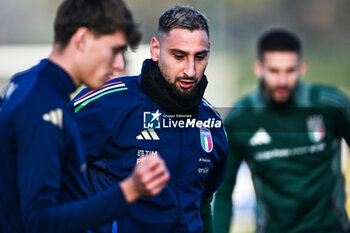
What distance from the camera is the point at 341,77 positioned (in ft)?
31.3

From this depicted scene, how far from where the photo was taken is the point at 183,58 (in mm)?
3416

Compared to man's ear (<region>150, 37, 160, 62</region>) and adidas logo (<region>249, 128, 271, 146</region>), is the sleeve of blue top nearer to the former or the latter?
man's ear (<region>150, 37, 160, 62</region>)

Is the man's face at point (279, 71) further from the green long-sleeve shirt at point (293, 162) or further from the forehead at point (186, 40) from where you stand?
the forehead at point (186, 40)

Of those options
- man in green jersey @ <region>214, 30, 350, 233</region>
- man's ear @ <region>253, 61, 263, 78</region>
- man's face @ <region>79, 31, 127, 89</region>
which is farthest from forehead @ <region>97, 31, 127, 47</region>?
man's ear @ <region>253, 61, 263, 78</region>

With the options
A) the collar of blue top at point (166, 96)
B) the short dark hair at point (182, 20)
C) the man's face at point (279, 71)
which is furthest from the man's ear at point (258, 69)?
the collar of blue top at point (166, 96)

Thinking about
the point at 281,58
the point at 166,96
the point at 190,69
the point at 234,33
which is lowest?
the point at 234,33

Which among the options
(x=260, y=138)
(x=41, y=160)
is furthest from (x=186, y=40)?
(x=41, y=160)

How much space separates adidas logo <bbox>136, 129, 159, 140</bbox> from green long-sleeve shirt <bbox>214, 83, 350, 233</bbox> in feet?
2.86

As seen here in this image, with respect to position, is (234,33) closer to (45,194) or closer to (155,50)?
(155,50)

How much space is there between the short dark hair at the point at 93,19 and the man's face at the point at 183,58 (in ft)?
Result: 3.93

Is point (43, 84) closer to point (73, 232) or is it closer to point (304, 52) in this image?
point (73, 232)

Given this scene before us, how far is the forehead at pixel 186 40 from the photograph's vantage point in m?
3.42

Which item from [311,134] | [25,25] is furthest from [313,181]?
[25,25]

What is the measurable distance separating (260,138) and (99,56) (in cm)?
218
